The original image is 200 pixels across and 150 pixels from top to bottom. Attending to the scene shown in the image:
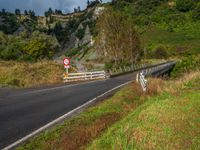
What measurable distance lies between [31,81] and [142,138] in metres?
28.1

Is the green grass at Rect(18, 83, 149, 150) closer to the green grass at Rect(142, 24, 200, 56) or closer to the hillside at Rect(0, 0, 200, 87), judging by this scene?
the hillside at Rect(0, 0, 200, 87)

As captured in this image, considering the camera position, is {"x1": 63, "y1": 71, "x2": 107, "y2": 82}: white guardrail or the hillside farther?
the hillside

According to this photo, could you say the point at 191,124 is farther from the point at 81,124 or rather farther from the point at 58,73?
the point at 58,73

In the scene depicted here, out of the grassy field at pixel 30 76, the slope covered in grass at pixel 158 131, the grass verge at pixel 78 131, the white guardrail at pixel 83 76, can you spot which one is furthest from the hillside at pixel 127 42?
the slope covered in grass at pixel 158 131

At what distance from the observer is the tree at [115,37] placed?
229ft

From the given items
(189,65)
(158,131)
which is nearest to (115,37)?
(189,65)

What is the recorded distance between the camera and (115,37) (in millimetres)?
69875

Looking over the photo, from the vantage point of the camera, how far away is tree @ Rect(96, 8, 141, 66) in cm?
6969

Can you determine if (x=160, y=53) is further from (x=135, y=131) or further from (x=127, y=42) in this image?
(x=135, y=131)

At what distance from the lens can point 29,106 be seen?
54.4ft

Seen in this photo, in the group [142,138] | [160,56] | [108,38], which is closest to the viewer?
[142,138]

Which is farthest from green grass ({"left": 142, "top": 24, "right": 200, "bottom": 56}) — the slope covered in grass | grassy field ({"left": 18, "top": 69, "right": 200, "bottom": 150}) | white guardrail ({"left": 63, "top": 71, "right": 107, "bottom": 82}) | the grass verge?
the slope covered in grass

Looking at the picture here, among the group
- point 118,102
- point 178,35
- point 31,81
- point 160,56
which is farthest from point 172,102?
point 178,35

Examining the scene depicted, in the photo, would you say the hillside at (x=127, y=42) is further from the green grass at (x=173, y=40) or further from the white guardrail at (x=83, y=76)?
the white guardrail at (x=83, y=76)
